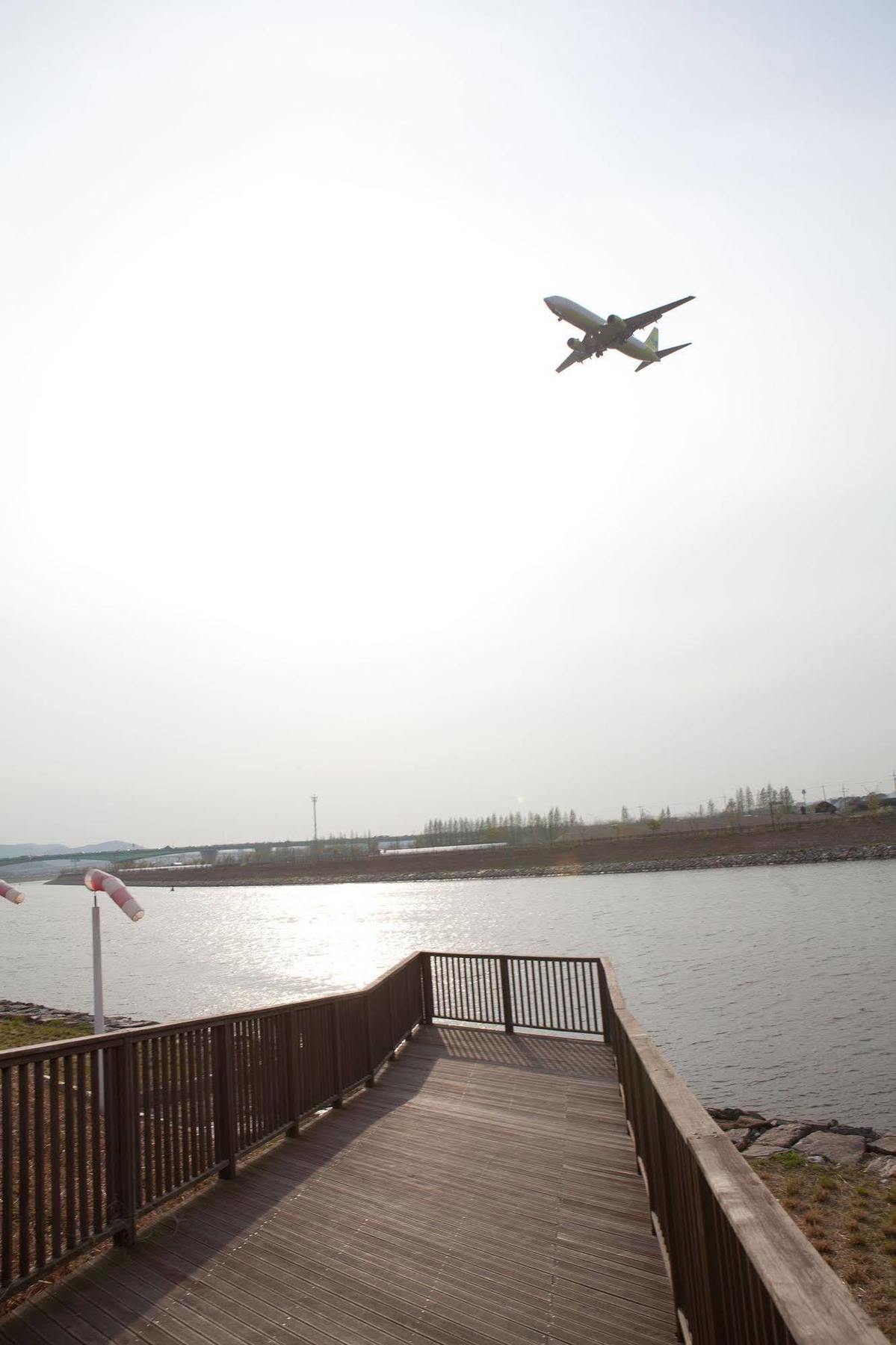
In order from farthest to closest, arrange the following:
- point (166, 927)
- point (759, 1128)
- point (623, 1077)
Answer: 1. point (166, 927)
2. point (759, 1128)
3. point (623, 1077)

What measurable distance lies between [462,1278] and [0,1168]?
2.56 metres

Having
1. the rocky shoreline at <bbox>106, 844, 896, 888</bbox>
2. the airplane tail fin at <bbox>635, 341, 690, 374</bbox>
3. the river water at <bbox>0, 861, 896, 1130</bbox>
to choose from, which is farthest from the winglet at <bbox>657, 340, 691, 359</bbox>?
the rocky shoreline at <bbox>106, 844, 896, 888</bbox>

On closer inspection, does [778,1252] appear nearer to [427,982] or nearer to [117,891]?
[117,891]

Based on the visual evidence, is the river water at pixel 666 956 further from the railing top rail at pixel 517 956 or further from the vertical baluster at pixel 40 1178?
the vertical baluster at pixel 40 1178

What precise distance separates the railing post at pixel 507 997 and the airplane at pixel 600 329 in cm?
2383

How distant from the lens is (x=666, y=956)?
29.7 meters

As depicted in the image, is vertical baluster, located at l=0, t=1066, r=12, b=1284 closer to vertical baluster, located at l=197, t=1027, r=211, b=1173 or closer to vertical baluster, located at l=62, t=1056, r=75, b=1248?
vertical baluster, located at l=62, t=1056, r=75, b=1248

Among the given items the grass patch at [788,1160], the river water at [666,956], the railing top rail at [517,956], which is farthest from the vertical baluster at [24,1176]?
the river water at [666,956]

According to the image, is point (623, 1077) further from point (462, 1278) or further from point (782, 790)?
point (782, 790)

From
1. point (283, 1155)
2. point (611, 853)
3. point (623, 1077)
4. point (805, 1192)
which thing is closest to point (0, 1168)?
point (283, 1155)

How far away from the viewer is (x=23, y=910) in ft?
313

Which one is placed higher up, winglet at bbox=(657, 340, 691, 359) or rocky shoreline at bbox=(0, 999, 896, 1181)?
winglet at bbox=(657, 340, 691, 359)

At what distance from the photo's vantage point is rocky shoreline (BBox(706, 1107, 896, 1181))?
33.3ft

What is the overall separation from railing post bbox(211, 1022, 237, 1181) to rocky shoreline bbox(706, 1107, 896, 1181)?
637 cm
